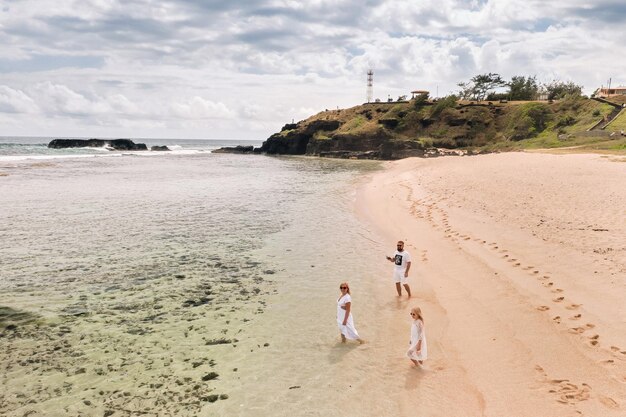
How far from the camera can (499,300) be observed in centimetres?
1180

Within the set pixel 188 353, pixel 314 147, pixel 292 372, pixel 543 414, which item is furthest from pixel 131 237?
pixel 314 147

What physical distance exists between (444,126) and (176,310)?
3653 inches

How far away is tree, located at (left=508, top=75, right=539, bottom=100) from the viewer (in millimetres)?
108000

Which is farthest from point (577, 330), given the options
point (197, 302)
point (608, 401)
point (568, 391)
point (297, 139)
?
point (297, 139)

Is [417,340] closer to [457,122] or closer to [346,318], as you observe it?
[346,318]

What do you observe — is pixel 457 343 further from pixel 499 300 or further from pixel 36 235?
pixel 36 235

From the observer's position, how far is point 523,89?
4252 inches

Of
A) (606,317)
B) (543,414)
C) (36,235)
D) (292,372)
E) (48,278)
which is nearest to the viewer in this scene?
(543,414)

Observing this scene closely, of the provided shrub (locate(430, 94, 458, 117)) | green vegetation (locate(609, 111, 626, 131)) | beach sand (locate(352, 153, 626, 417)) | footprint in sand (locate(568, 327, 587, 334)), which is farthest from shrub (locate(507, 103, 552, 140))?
footprint in sand (locate(568, 327, 587, 334))

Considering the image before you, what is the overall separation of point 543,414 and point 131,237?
1944 centimetres

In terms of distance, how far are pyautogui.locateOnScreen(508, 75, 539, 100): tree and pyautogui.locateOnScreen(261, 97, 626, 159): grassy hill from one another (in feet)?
45.2

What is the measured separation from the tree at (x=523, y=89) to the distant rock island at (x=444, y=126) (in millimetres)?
11172

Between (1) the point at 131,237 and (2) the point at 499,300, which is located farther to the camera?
(1) the point at 131,237

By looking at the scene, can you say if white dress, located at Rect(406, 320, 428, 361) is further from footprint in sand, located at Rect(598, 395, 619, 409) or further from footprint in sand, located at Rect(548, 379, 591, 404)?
footprint in sand, located at Rect(598, 395, 619, 409)
